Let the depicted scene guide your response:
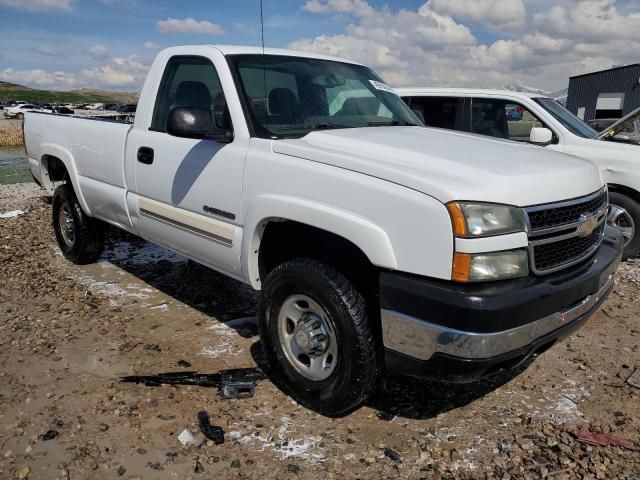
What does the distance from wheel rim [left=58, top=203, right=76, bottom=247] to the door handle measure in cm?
199

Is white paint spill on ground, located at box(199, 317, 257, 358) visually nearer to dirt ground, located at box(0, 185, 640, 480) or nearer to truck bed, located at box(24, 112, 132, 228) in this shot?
dirt ground, located at box(0, 185, 640, 480)

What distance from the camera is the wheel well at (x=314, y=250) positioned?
9.40 ft

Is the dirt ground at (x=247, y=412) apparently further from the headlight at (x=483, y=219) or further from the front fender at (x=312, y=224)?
the headlight at (x=483, y=219)

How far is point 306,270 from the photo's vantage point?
2.92 metres

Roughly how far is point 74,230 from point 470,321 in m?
4.59

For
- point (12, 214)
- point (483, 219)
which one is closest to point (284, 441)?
point (483, 219)

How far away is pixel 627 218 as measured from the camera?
5949 millimetres

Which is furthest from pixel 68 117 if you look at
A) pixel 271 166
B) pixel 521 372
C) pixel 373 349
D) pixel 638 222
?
pixel 638 222

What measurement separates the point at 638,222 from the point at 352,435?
4.56 m

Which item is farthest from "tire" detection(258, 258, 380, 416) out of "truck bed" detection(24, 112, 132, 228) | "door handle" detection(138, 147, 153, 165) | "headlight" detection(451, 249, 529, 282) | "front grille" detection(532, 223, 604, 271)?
"truck bed" detection(24, 112, 132, 228)

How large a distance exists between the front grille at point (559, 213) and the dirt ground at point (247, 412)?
3.87ft

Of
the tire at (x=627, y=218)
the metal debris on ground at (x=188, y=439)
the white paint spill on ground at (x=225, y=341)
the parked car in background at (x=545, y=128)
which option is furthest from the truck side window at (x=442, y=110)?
the metal debris on ground at (x=188, y=439)

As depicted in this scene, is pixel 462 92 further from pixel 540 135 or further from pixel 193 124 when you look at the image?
pixel 193 124

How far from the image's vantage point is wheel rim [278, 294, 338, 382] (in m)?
2.96
